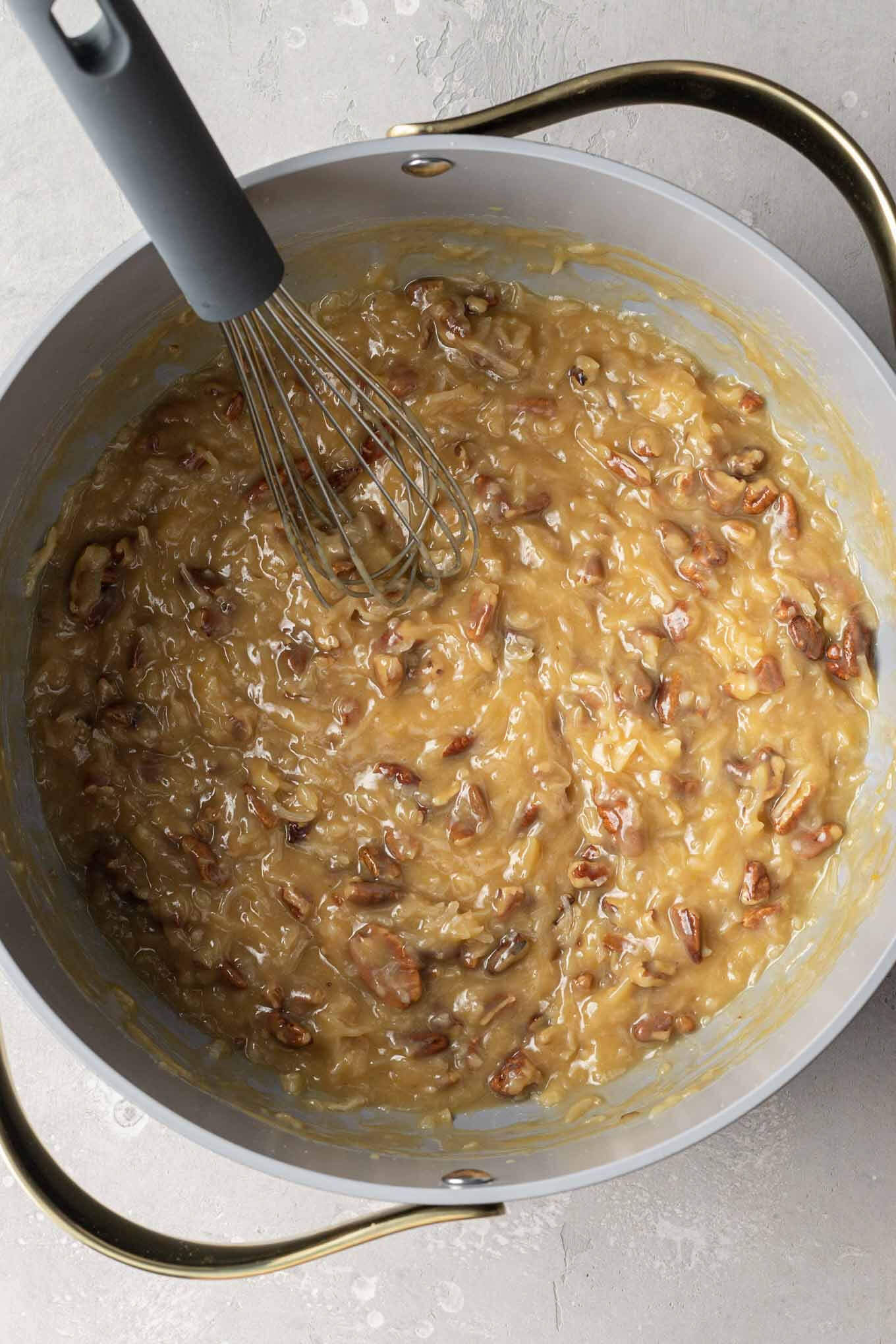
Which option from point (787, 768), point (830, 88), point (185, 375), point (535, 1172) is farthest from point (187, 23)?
point (535, 1172)

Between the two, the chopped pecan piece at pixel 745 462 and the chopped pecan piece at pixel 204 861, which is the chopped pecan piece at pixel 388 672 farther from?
the chopped pecan piece at pixel 745 462

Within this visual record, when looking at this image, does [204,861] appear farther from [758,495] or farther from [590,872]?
[758,495]

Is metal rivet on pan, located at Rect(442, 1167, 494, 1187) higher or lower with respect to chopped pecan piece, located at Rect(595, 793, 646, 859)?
lower

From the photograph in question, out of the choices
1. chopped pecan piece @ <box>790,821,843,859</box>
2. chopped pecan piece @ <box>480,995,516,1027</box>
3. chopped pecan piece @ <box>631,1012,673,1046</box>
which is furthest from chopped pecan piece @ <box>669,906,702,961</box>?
chopped pecan piece @ <box>480,995,516,1027</box>

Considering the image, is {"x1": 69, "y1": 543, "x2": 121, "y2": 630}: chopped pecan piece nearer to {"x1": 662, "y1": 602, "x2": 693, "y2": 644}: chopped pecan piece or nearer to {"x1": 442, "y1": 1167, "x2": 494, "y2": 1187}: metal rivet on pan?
{"x1": 662, "y1": 602, "x2": 693, "y2": 644}: chopped pecan piece

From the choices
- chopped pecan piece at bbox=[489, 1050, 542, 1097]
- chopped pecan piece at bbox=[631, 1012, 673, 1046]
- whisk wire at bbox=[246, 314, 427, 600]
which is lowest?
chopped pecan piece at bbox=[631, 1012, 673, 1046]

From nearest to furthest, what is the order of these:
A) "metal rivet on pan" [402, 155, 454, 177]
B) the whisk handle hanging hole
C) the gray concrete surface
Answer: the whisk handle hanging hole
"metal rivet on pan" [402, 155, 454, 177]
the gray concrete surface

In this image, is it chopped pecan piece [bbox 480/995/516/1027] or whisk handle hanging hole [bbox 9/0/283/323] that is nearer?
whisk handle hanging hole [bbox 9/0/283/323]

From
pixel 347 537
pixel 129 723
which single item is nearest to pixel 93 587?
pixel 129 723

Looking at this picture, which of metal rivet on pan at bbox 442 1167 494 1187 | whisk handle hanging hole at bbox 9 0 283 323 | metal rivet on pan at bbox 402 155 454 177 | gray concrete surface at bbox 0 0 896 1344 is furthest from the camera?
gray concrete surface at bbox 0 0 896 1344
